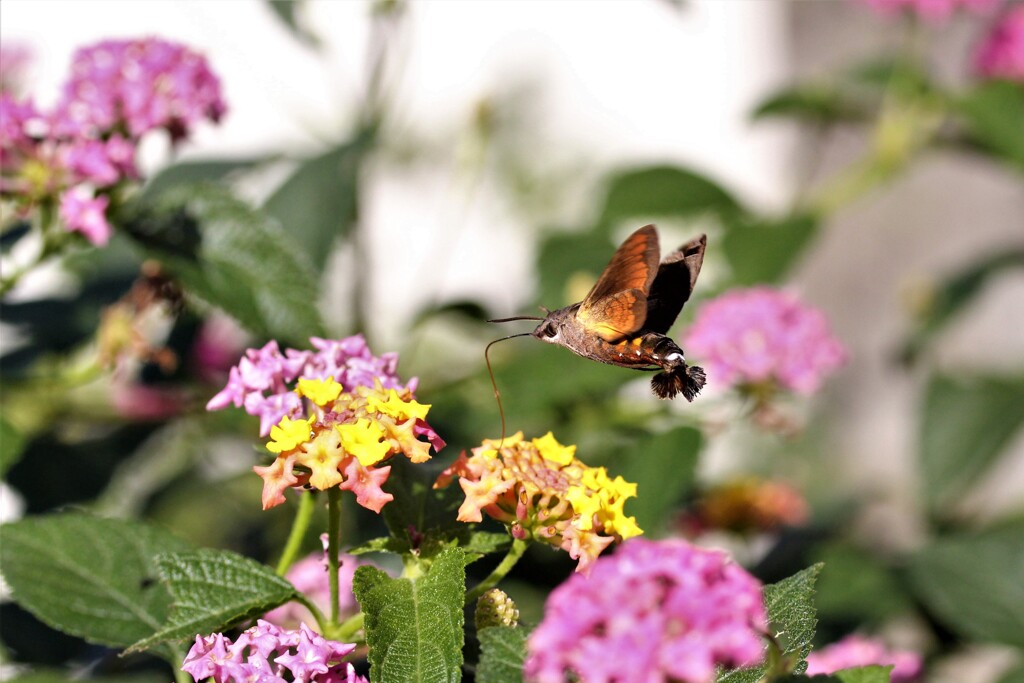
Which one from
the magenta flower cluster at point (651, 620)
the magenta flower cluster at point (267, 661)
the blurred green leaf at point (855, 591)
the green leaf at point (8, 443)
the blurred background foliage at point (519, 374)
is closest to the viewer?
the magenta flower cluster at point (651, 620)

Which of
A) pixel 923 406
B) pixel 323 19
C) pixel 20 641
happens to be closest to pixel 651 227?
pixel 20 641

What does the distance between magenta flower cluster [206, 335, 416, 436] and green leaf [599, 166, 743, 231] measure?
0.78 meters

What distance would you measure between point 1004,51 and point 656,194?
2.06 ft

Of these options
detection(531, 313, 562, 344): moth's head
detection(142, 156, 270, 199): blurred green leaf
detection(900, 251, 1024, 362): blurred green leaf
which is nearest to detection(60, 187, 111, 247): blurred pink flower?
detection(142, 156, 270, 199): blurred green leaf

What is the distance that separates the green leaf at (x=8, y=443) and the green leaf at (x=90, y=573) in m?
0.08

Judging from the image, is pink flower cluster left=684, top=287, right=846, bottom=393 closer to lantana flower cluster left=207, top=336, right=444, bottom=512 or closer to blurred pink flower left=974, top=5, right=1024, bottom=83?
lantana flower cluster left=207, top=336, right=444, bottom=512

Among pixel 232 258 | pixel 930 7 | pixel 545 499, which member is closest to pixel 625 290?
pixel 545 499

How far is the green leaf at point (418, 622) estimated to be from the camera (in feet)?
1.62

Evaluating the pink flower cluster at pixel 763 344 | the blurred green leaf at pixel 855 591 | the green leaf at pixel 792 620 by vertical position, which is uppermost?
the green leaf at pixel 792 620

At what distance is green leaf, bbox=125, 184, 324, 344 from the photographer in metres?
0.81

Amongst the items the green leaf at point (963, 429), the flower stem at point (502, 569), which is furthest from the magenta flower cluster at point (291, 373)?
the green leaf at point (963, 429)

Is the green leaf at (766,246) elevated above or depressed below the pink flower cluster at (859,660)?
above

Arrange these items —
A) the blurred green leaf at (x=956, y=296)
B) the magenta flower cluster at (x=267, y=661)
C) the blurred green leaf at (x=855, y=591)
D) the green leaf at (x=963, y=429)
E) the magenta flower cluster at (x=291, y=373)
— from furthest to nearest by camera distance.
→ 1. the blurred green leaf at (x=956, y=296)
2. the green leaf at (x=963, y=429)
3. the blurred green leaf at (x=855, y=591)
4. the magenta flower cluster at (x=291, y=373)
5. the magenta flower cluster at (x=267, y=661)

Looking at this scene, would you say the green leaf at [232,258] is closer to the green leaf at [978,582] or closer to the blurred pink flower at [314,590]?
the blurred pink flower at [314,590]
